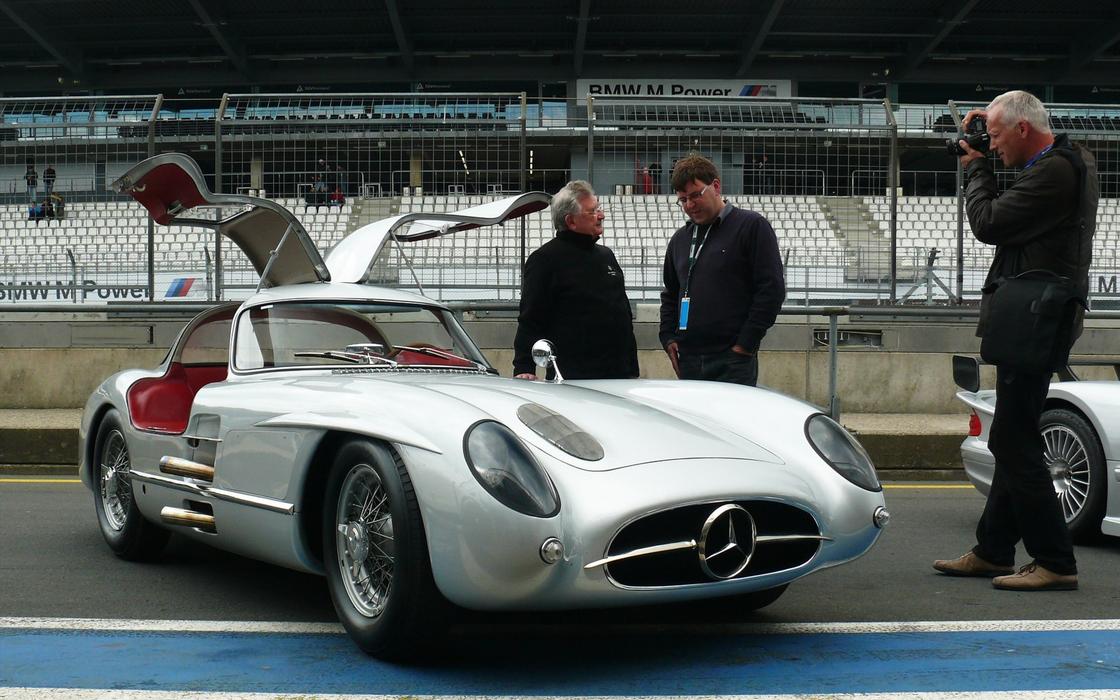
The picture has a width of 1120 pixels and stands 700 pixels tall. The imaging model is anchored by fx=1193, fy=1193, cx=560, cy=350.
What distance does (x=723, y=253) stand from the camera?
5465 millimetres

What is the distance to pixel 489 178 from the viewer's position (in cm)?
1117

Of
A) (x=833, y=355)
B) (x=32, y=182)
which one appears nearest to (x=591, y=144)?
(x=833, y=355)

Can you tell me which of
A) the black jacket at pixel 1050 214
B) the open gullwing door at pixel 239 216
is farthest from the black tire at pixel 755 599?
the open gullwing door at pixel 239 216

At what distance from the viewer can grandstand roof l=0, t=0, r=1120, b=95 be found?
34.7 meters

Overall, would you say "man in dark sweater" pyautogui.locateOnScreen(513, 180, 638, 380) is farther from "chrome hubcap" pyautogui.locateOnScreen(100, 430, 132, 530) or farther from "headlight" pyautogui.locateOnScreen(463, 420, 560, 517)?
"headlight" pyautogui.locateOnScreen(463, 420, 560, 517)

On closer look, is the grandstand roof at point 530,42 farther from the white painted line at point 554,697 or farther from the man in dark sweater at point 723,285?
the white painted line at point 554,697

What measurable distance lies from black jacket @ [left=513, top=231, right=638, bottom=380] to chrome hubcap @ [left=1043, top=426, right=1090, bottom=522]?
208 cm

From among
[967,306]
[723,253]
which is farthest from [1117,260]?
[723,253]

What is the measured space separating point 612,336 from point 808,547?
7.33 feet

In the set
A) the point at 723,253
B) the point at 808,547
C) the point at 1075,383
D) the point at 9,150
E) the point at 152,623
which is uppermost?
the point at 9,150

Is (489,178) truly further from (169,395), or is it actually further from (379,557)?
(379,557)

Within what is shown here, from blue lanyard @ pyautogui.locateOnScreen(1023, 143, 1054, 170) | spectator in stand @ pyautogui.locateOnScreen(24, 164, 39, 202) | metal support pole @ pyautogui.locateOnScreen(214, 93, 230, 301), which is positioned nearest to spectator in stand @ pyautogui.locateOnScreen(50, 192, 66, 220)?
spectator in stand @ pyautogui.locateOnScreen(24, 164, 39, 202)

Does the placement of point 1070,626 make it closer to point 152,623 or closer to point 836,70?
point 152,623

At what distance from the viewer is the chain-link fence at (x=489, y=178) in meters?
10.8
